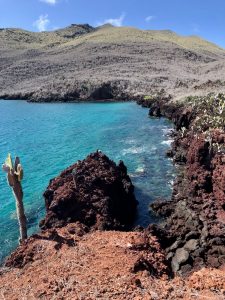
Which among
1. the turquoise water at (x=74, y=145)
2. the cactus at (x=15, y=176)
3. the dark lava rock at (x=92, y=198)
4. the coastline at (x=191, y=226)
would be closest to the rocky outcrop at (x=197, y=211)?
the coastline at (x=191, y=226)

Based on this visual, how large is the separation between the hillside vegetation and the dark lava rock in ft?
217

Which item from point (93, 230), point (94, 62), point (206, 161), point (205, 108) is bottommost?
point (93, 230)

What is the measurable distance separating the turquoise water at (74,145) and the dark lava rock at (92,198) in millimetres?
1955

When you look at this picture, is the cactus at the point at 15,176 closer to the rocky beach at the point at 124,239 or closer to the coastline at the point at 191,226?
the rocky beach at the point at 124,239

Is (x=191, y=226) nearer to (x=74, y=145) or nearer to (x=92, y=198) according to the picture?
(x=92, y=198)

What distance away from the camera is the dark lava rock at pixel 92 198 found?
1075 inches

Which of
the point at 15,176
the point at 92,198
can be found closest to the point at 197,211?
the point at 92,198

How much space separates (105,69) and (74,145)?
100 metres

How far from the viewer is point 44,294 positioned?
663 inches

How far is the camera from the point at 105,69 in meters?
153

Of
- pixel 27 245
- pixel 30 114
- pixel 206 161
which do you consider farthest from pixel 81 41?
pixel 27 245

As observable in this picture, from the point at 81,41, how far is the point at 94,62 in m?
36.2

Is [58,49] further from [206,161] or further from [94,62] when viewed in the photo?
[206,161]

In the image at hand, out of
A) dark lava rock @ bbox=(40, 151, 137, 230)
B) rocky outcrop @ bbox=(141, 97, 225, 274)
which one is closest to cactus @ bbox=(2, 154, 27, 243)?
dark lava rock @ bbox=(40, 151, 137, 230)
